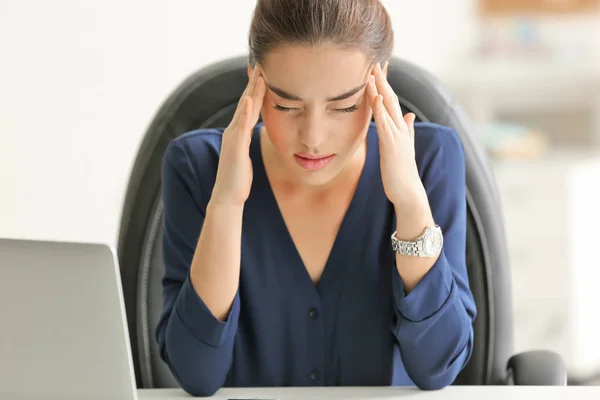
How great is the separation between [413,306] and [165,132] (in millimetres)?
515

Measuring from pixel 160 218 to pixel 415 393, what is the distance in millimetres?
515

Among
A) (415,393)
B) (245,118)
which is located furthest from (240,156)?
(415,393)

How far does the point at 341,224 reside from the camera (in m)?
1.41

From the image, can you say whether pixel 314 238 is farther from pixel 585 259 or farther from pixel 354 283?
pixel 585 259

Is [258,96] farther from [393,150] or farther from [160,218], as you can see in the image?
[160,218]

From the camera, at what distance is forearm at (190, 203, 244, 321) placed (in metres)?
1.27

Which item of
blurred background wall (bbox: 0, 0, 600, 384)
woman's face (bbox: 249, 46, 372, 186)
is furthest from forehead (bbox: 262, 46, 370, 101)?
blurred background wall (bbox: 0, 0, 600, 384)

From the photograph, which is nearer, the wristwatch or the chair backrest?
the wristwatch

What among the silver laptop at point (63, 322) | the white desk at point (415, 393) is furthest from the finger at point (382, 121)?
the silver laptop at point (63, 322)

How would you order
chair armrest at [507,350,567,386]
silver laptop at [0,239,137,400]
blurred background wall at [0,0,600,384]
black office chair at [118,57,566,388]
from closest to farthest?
silver laptop at [0,239,137,400]
chair armrest at [507,350,567,386]
black office chair at [118,57,566,388]
blurred background wall at [0,0,600,384]

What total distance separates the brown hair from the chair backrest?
19 centimetres

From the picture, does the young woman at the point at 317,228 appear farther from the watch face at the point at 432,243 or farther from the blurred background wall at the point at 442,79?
the blurred background wall at the point at 442,79

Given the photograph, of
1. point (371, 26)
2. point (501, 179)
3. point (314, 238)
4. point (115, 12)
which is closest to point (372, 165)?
point (314, 238)

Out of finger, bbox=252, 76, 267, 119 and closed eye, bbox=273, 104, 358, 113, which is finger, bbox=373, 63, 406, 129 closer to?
closed eye, bbox=273, 104, 358, 113
